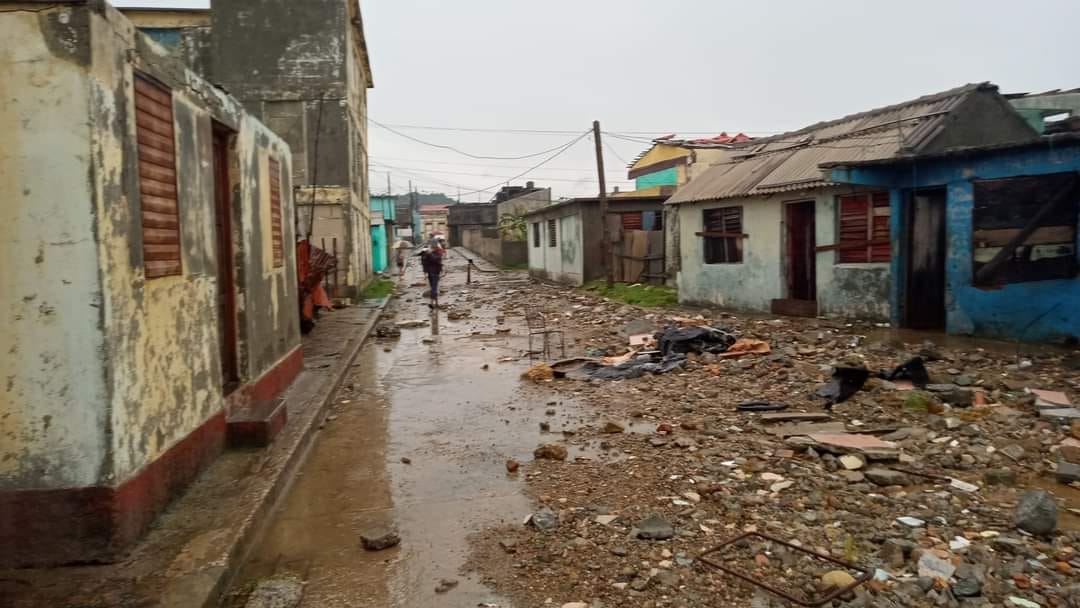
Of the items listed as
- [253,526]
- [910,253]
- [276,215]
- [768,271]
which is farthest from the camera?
[768,271]

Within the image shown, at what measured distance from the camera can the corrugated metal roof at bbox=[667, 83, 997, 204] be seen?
12.2m

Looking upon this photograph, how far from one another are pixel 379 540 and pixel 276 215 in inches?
191

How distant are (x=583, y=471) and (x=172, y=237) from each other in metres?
3.36

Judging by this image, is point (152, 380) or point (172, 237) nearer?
point (152, 380)

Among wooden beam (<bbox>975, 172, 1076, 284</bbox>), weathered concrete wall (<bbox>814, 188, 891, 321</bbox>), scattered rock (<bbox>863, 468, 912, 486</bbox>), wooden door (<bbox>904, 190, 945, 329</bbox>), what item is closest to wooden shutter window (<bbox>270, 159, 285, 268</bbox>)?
scattered rock (<bbox>863, 468, 912, 486</bbox>)

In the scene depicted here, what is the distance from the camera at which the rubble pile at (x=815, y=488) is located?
11.9 feet

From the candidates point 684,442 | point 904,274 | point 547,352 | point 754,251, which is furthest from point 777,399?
point 754,251

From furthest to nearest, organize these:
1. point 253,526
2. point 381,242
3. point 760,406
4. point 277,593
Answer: point 381,242 → point 760,406 → point 253,526 → point 277,593

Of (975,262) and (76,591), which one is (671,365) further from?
(76,591)

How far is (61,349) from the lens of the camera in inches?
142

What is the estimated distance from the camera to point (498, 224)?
49688 millimetres

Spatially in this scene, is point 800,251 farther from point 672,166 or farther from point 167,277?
point 672,166

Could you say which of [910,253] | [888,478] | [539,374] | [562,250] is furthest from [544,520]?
[562,250]

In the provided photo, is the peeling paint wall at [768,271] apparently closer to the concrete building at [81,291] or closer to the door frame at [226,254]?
the door frame at [226,254]
